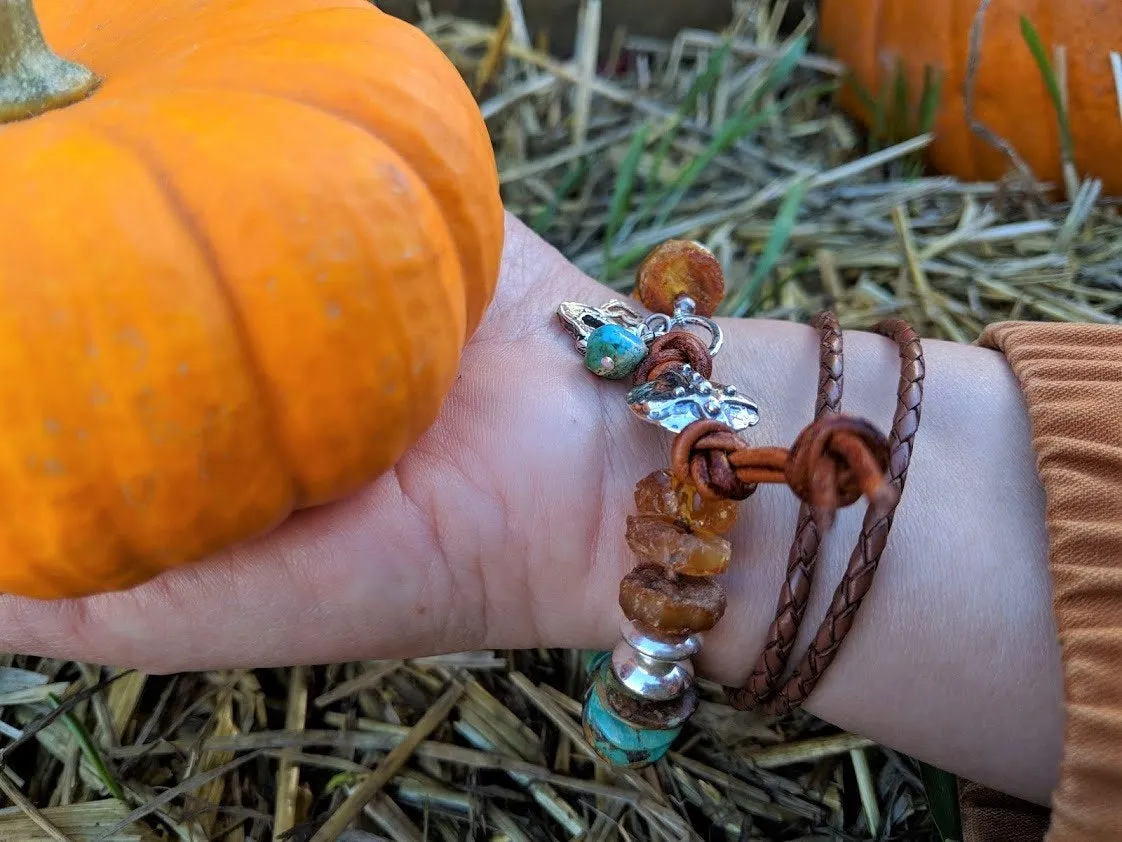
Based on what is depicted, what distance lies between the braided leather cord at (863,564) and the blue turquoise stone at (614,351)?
0.33m

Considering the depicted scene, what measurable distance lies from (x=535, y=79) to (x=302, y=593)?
1.83 metres

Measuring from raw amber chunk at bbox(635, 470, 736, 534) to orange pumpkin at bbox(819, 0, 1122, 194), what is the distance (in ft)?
5.48

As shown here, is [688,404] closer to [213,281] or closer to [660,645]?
[660,645]

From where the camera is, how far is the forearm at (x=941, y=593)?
1150mm

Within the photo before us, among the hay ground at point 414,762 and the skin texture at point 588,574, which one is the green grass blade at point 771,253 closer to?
the hay ground at point 414,762

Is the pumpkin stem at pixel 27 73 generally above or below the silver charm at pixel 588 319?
above

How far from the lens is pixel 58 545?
87 cm

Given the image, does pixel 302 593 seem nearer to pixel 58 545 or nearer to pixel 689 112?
pixel 58 545

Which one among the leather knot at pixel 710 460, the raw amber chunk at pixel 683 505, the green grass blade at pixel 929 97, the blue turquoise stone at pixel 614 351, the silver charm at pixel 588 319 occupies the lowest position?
the green grass blade at pixel 929 97

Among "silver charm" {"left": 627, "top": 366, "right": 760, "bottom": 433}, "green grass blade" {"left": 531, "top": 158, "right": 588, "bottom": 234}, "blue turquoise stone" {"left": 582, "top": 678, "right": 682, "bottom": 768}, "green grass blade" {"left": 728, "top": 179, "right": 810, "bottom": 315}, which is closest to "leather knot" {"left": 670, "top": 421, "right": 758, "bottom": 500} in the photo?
"silver charm" {"left": 627, "top": 366, "right": 760, "bottom": 433}

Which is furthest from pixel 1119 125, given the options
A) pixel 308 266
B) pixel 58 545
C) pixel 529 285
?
pixel 58 545

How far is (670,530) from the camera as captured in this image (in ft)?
3.56


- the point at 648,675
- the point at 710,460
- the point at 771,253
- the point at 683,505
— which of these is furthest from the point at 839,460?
the point at 771,253

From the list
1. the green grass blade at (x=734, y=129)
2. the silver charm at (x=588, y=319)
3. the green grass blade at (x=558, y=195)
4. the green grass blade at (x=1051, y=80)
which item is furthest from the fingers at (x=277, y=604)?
the green grass blade at (x=1051, y=80)
